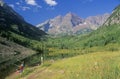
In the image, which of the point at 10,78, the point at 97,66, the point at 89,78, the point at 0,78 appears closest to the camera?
the point at 89,78

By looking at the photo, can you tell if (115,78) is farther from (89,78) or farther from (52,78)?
(52,78)

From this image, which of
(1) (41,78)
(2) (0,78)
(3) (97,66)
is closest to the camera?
(3) (97,66)

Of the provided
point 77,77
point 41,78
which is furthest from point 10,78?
point 77,77

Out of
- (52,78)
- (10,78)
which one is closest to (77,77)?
(52,78)

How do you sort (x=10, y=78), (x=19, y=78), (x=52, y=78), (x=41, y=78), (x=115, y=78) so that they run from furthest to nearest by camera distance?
(x=10, y=78)
(x=19, y=78)
(x=41, y=78)
(x=52, y=78)
(x=115, y=78)

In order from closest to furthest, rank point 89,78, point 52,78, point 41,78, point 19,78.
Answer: point 89,78 < point 52,78 < point 41,78 < point 19,78

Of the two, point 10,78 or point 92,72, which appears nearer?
point 92,72

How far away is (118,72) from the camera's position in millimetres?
14070

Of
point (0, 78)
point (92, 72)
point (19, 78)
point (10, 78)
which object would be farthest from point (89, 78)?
point (0, 78)

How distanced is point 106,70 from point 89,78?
114cm

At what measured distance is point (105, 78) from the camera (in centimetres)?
1353

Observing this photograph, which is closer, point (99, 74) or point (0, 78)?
point (99, 74)

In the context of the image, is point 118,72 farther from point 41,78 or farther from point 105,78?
point 41,78

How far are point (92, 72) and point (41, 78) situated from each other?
95.9ft
